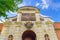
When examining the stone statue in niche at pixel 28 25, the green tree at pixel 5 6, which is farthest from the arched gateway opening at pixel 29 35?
the green tree at pixel 5 6

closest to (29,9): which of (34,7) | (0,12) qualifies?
(34,7)

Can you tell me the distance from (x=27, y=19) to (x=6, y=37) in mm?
4232

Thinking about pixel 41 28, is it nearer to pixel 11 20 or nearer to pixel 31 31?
pixel 31 31

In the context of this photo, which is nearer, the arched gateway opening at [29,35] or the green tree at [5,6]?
the green tree at [5,6]

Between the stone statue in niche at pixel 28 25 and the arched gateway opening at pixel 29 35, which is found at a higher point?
the stone statue in niche at pixel 28 25

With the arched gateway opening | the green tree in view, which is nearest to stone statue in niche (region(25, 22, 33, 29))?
the arched gateway opening

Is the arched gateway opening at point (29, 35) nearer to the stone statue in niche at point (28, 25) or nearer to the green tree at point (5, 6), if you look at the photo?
the stone statue in niche at point (28, 25)

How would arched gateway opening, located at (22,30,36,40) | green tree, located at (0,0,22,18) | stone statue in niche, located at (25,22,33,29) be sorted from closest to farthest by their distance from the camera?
1. green tree, located at (0,0,22,18)
2. stone statue in niche, located at (25,22,33,29)
3. arched gateway opening, located at (22,30,36,40)

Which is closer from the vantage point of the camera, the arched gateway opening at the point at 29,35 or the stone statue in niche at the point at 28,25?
the stone statue in niche at the point at 28,25

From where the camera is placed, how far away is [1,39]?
16.7 metres

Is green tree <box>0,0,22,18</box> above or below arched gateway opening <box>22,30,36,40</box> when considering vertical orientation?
above

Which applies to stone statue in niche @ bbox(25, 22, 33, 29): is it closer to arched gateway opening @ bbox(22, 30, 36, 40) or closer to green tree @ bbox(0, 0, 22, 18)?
arched gateway opening @ bbox(22, 30, 36, 40)

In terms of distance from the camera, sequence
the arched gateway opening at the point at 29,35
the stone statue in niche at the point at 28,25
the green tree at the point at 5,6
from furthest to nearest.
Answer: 1. the arched gateway opening at the point at 29,35
2. the stone statue in niche at the point at 28,25
3. the green tree at the point at 5,6

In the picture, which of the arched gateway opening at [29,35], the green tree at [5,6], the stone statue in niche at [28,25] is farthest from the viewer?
the arched gateway opening at [29,35]
